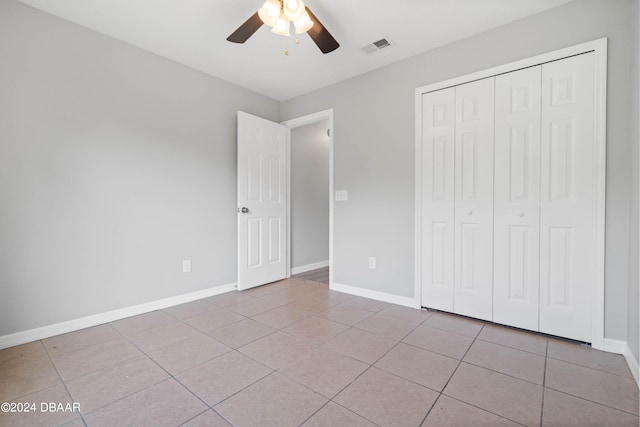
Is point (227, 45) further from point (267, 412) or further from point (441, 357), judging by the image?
point (441, 357)

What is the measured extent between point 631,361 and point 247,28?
3.20 metres

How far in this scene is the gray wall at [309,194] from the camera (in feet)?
14.2

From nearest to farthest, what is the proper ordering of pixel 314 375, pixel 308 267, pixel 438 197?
pixel 314 375
pixel 438 197
pixel 308 267

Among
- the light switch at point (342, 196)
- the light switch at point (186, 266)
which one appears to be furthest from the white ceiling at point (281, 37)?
the light switch at point (186, 266)

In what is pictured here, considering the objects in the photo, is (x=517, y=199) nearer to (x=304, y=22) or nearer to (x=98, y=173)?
(x=304, y=22)

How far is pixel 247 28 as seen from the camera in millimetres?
1951

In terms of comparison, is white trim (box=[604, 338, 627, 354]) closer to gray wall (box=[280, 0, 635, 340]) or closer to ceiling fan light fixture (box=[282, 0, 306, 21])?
gray wall (box=[280, 0, 635, 340])

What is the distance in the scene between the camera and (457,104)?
2576 mm

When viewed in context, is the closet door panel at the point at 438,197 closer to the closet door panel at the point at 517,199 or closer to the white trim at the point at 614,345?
the closet door panel at the point at 517,199

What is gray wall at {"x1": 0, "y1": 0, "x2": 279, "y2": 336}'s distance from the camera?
2.07m

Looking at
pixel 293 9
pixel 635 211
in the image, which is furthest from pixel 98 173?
pixel 635 211

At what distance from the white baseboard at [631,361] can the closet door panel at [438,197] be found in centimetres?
110

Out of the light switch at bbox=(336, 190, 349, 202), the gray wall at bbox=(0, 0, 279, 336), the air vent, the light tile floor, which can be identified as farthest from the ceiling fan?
the light tile floor

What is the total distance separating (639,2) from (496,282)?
2.02 metres
